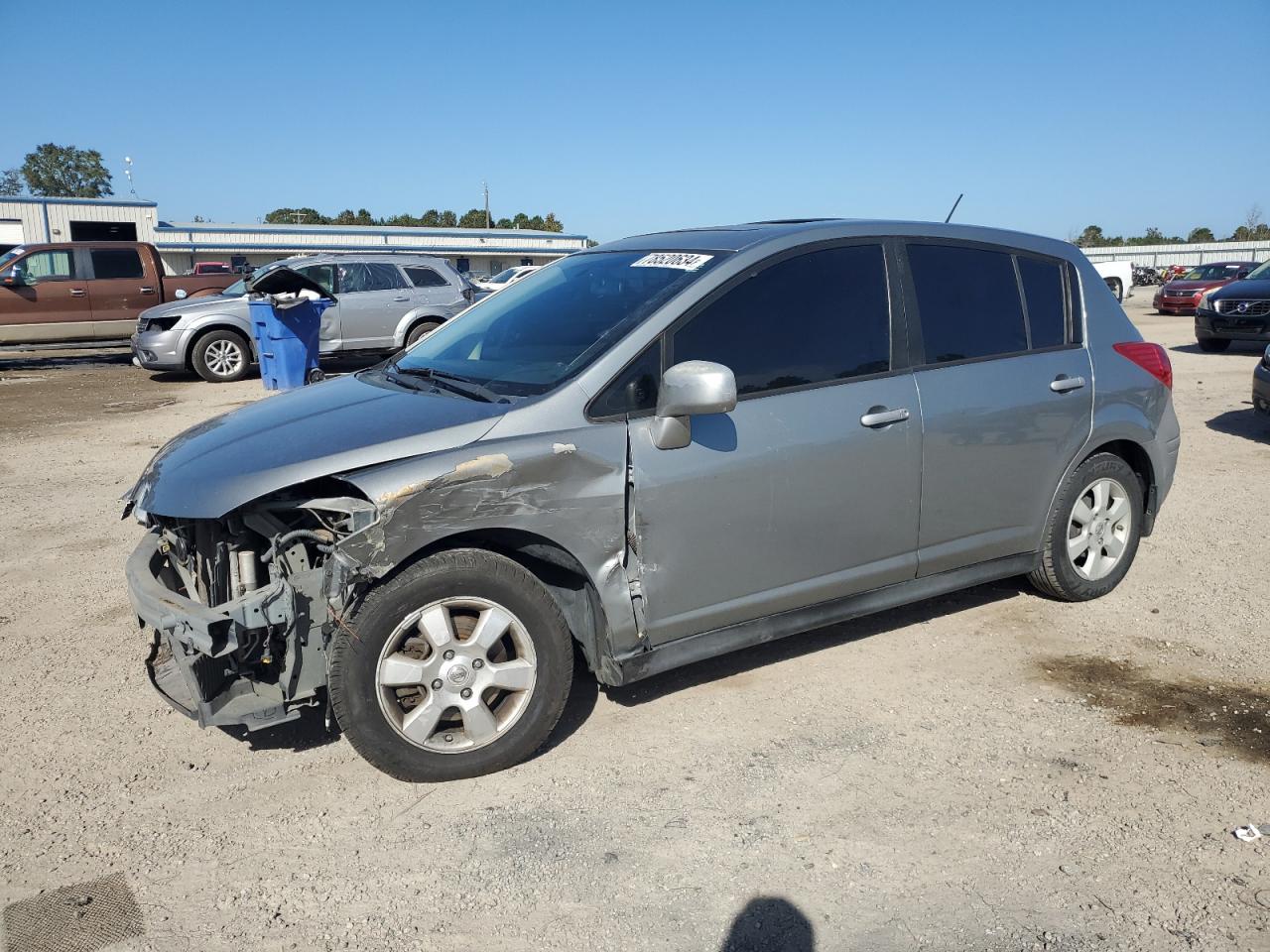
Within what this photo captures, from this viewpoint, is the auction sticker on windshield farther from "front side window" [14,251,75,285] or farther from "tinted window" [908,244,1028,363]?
"front side window" [14,251,75,285]

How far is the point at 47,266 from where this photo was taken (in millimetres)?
16406

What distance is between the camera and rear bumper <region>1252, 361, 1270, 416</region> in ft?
29.3

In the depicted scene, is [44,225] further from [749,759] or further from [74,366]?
[749,759]

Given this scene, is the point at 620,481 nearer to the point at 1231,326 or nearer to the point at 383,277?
the point at 383,277

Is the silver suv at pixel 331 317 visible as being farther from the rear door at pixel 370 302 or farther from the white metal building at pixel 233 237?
the white metal building at pixel 233 237

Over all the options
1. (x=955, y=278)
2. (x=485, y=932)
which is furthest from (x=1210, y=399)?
(x=485, y=932)

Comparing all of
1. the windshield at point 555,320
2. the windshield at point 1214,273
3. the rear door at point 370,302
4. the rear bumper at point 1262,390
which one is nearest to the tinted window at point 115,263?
the rear door at point 370,302

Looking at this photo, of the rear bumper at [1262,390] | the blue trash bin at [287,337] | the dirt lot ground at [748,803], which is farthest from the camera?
the blue trash bin at [287,337]

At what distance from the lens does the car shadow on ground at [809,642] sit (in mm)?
4156

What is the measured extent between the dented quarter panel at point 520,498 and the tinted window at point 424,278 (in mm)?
12346

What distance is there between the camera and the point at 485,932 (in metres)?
2.68

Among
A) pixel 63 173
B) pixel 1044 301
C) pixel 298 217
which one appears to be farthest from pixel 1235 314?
pixel 63 173

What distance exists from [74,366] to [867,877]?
18.5m

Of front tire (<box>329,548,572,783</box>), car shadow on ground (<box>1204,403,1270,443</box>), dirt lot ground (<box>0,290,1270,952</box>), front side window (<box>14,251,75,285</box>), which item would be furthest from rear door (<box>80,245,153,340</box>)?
car shadow on ground (<box>1204,403,1270,443</box>)
